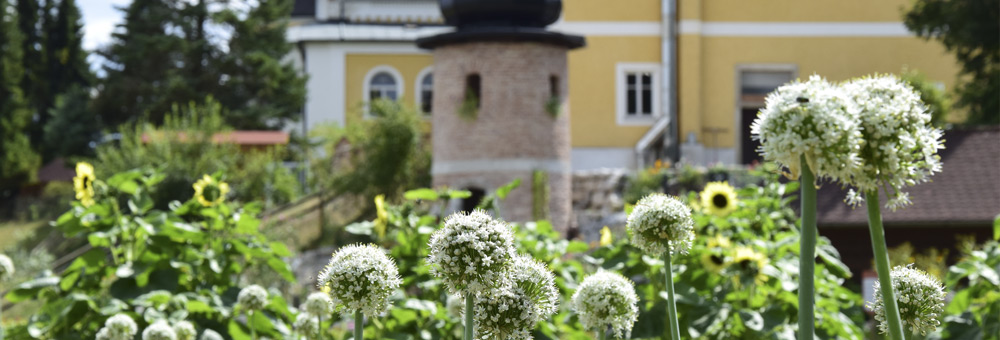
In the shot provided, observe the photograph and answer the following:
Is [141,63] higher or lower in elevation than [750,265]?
higher

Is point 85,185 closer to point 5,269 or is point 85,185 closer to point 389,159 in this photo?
point 5,269

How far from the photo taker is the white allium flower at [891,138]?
5.82 feet

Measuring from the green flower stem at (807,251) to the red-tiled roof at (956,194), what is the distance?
12314mm


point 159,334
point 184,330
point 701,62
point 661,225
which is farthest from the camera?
point 701,62

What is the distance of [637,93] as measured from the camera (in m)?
29.0

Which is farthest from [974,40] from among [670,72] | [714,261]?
[714,261]

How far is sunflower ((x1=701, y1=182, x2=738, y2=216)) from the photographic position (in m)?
6.07

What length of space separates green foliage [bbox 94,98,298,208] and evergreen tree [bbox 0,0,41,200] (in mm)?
8782

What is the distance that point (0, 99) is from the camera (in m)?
34.9

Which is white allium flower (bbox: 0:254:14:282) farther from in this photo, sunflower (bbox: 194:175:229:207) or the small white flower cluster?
sunflower (bbox: 194:175:229:207)

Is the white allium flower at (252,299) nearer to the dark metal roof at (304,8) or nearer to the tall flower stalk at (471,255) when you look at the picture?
the tall flower stalk at (471,255)

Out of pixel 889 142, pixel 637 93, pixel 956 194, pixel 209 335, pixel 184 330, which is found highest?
pixel 637 93

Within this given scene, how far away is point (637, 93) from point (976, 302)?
944 inches

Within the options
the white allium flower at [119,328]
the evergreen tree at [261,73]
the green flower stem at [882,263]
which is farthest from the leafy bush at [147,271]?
the evergreen tree at [261,73]
